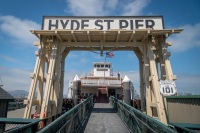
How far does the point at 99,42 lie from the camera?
12.8m

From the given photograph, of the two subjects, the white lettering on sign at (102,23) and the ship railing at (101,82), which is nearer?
the white lettering on sign at (102,23)

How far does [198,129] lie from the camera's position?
5.07m

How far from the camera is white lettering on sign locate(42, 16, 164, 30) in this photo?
11797mm

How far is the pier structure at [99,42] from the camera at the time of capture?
10.8 metres

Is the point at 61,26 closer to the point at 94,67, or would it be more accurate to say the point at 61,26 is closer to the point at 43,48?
the point at 43,48

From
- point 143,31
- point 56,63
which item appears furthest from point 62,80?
point 143,31

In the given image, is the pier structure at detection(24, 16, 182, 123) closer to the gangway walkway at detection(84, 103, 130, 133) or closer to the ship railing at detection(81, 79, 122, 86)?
the gangway walkway at detection(84, 103, 130, 133)

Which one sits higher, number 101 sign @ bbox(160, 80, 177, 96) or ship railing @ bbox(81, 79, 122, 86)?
ship railing @ bbox(81, 79, 122, 86)

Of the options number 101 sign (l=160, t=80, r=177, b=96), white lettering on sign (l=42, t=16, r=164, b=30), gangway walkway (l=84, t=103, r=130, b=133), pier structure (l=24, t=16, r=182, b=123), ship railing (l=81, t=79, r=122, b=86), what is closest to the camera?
number 101 sign (l=160, t=80, r=177, b=96)

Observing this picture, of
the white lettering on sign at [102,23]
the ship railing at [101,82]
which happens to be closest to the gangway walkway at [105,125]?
the white lettering on sign at [102,23]

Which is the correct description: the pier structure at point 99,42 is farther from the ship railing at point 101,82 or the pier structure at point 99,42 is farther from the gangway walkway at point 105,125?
the ship railing at point 101,82

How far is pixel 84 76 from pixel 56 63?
1964 cm

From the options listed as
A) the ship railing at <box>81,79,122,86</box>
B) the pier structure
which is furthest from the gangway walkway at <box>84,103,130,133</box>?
the ship railing at <box>81,79,122,86</box>

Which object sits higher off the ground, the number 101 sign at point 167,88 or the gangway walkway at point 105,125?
the number 101 sign at point 167,88
